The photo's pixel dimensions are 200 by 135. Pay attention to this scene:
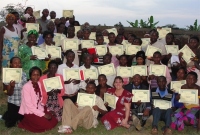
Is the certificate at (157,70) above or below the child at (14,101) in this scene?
above

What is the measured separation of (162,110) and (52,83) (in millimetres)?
2352

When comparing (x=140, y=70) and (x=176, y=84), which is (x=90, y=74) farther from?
(x=176, y=84)

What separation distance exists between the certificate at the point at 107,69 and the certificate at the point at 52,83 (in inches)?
46.2

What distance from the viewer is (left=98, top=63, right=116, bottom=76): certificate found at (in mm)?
7258

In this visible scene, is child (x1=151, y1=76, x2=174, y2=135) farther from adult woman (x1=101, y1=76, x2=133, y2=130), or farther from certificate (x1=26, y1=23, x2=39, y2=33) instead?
certificate (x1=26, y1=23, x2=39, y2=33)

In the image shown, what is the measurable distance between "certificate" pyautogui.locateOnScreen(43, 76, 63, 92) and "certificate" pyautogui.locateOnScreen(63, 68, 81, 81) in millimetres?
407

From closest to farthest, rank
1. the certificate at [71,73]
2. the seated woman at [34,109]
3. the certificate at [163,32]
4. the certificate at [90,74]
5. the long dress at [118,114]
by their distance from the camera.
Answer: the seated woman at [34,109] → the long dress at [118,114] → the certificate at [71,73] → the certificate at [90,74] → the certificate at [163,32]

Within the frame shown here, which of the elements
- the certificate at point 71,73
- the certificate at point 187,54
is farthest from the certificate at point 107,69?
the certificate at point 187,54

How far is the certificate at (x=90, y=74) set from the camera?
7133 mm

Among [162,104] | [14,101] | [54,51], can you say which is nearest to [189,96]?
[162,104]

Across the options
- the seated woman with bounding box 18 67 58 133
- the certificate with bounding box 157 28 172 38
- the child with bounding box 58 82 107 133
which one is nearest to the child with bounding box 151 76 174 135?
the child with bounding box 58 82 107 133

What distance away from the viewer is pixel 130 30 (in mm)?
11961

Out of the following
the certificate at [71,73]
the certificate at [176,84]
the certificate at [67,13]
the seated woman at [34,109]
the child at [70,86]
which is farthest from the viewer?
the certificate at [67,13]

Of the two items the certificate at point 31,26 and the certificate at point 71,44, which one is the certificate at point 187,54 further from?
the certificate at point 31,26
